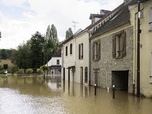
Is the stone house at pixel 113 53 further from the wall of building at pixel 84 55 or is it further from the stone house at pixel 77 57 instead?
the stone house at pixel 77 57

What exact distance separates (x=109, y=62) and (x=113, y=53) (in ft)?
4.07

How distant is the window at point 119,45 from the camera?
21.4 metres

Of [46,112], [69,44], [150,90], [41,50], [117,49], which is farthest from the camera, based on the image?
[41,50]

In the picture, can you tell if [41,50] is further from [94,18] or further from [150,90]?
[150,90]

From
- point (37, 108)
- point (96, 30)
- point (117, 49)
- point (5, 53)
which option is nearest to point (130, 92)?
point (117, 49)

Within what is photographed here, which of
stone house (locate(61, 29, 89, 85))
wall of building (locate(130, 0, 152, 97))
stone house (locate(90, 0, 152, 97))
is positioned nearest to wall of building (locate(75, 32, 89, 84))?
stone house (locate(61, 29, 89, 85))

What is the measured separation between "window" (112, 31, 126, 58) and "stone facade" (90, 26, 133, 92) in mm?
335

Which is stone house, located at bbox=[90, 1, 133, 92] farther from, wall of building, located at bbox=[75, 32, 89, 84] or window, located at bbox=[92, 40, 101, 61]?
wall of building, located at bbox=[75, 32, 89, 84]

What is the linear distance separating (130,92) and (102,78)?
20.0 feet

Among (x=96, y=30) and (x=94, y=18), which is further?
(x=94, y=18)

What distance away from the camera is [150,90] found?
17359mm

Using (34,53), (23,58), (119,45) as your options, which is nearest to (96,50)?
(119,45)

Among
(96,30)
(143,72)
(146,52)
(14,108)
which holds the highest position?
(96,30)

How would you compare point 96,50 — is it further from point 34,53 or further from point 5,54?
point 5,54
